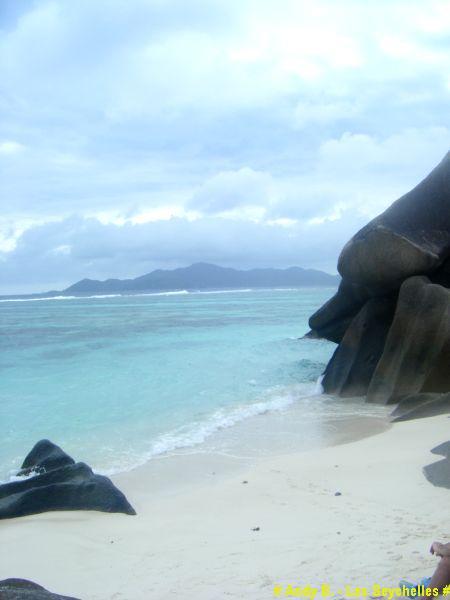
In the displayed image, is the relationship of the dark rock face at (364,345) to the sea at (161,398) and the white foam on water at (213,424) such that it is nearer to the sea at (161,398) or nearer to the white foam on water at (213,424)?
the sea at (161,398)

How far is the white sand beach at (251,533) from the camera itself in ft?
15.1

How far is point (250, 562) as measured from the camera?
16.2 feet

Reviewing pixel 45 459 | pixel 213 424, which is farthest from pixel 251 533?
pixel 213 424

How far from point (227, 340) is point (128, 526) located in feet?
76.7

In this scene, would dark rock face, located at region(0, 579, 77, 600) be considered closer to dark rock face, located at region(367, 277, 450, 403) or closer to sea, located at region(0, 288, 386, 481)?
sea, located at region(0, 288, 386, 481)

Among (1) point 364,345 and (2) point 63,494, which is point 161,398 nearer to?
(1) point 364,345

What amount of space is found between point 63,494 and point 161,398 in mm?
8440

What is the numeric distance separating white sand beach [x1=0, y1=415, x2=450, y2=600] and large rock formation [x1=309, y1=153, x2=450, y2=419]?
3.19 meters

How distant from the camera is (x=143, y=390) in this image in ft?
55.4

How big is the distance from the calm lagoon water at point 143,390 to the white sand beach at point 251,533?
8.45 ft

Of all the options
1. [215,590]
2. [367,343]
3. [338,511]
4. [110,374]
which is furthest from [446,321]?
[110,374]

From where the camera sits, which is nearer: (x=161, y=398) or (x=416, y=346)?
(x=416, y=346)

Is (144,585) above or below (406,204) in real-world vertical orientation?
below

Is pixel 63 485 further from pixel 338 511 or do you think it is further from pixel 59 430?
pixel 59 430
